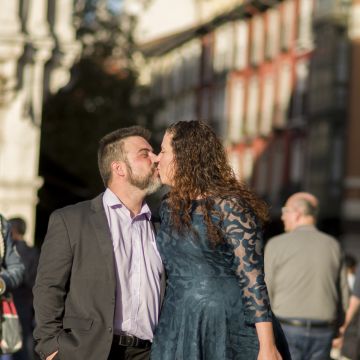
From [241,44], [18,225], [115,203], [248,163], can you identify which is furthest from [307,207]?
[241,44]

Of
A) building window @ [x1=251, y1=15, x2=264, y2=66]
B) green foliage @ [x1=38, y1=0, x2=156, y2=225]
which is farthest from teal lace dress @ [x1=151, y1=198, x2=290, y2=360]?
building window @ [x1=251, y1=15, x2=264, y2=66]

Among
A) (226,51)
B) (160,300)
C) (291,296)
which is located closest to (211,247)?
(160,300)

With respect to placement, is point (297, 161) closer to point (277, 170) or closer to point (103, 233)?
point (277, 170)

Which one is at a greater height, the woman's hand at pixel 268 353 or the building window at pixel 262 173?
the building window at pixel 262 173

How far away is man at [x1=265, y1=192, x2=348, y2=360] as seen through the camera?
11.4 metres

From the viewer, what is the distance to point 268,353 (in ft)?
21.1

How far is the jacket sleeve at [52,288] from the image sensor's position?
6914mm

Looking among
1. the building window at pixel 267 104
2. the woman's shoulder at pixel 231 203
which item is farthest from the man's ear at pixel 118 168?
the building window at pixel 267 104

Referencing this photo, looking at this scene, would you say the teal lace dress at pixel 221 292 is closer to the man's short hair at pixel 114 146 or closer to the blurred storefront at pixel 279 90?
the man's short hair at pixel 114 146

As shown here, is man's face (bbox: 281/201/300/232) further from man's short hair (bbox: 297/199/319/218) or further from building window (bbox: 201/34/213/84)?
building window (bbox: 201/34/213/84)

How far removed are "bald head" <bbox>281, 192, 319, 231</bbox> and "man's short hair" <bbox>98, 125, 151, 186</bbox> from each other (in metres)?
4.41

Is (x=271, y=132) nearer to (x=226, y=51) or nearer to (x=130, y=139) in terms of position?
(x=226, y=51)

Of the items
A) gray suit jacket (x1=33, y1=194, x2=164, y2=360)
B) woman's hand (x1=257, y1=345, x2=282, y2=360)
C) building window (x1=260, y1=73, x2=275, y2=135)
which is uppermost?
building window (x1=260, y1=73, x2=275, y2=135)

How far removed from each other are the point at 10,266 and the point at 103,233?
2396 millimetres
